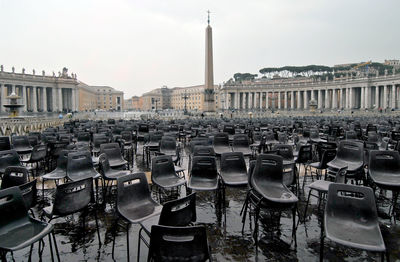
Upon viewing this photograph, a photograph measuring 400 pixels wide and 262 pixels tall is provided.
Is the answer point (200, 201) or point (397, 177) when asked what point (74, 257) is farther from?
point (397, 177)

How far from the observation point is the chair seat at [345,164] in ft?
19.9

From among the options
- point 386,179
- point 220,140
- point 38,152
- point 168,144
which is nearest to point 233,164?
point 386,179

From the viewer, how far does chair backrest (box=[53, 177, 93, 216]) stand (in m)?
4.10

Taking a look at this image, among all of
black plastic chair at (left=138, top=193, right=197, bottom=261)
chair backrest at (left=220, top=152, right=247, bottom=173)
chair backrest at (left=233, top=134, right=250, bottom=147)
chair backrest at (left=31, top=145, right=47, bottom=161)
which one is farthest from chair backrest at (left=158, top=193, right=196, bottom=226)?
chair backrest at (left=31, top=145, right=47, bottom=161)

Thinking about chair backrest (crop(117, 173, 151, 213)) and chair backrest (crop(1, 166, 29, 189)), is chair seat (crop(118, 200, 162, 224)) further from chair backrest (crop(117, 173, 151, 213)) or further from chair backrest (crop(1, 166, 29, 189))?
chair backrest (crop(1, 166, 29, 189))

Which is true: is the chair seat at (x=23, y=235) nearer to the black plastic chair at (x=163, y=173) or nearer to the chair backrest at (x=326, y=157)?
the black plastic chair at (x=163, y=173)

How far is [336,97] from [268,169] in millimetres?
96188

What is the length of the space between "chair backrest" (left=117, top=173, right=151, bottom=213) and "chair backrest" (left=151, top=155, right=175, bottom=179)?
52.3 inches

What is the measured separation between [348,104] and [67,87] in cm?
8541

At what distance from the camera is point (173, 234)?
2.66 m

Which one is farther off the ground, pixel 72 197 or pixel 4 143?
A: pixel 4 143

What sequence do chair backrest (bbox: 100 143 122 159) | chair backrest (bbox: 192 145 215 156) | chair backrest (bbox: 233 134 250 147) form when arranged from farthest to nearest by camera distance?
1. chair backrest (bbox: 233 134 250 147)
2. chair backrest (bbox: 100 143 122 159)
3. chair backrest (bbox: 192 145 215 156)

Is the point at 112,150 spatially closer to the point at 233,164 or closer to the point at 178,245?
the point at 233,164

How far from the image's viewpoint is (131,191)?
441 centimetres
